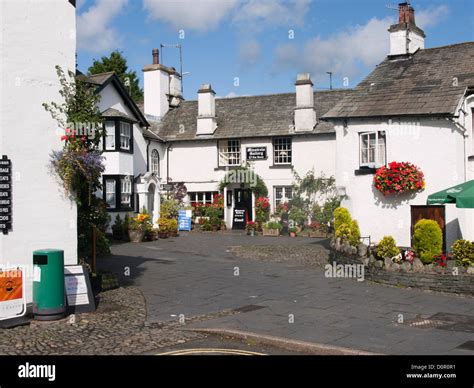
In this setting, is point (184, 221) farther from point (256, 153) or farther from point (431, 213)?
point (431, 213)

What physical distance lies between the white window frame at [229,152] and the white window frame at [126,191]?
6500 mm

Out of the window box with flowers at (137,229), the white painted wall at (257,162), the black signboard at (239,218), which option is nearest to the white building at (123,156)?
the window box with flowers at (137,229)

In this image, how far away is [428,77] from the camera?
62.2ft

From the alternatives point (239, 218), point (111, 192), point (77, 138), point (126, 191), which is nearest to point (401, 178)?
point (77, 138)

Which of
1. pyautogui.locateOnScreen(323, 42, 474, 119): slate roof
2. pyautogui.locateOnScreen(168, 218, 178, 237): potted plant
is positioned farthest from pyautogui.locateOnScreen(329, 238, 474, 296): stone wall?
pyautogui.locateOnScreen(168, 218, 178, 237): potted plant

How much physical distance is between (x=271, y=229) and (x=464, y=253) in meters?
15.8

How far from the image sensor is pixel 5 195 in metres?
9.91

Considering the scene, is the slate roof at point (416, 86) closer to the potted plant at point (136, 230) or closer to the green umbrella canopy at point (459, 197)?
the green umbrella canopy at point (459, 197)

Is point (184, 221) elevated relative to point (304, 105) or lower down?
lower down

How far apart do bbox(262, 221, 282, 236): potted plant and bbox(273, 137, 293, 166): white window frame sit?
11.8 feet

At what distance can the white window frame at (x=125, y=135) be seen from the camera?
25.5 meters
